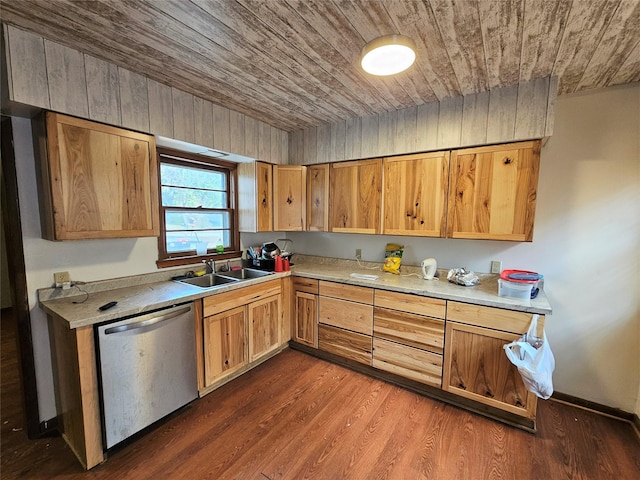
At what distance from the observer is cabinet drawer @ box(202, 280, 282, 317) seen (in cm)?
220

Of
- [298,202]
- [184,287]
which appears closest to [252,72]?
[298,202]

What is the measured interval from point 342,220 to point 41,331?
2538 millimetres

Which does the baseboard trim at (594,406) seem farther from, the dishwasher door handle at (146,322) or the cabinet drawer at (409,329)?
the dishwasher door handle at (146,322)

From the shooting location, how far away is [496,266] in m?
2.46

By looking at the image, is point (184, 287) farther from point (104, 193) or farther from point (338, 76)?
point (338, 76)

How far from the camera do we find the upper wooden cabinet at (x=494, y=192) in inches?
81.8

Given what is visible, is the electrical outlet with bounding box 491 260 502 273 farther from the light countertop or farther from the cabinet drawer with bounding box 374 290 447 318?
the cabinet drawer with bounding box 374 290 447 318

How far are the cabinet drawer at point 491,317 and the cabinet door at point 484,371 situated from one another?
4 cm

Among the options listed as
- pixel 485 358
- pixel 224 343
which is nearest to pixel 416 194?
pixel 485 358

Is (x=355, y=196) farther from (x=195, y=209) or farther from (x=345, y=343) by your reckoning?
(x=195, y=209)

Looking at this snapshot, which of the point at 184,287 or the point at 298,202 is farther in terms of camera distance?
the point at 298,202

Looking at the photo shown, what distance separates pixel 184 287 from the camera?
88.6 inches

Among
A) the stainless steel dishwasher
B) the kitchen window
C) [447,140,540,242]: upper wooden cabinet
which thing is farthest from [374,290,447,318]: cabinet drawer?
the kitchen window

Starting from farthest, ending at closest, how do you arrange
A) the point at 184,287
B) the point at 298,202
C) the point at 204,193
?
1. the point at 298,202
2. the point at 204,193
3. the point at 184,287
